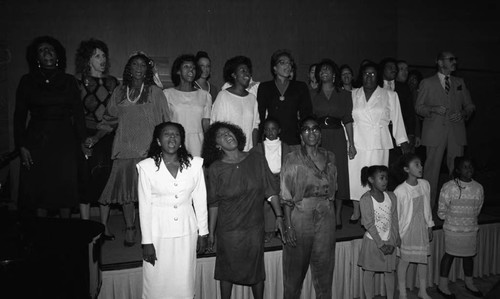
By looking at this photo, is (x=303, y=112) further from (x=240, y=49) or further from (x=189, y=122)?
(x=240, y=49)

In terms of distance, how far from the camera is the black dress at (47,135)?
12.7 feet

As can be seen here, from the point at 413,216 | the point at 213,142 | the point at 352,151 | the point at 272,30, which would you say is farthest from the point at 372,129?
the point at 272,30

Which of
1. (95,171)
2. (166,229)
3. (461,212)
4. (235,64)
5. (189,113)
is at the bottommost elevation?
(461,212)

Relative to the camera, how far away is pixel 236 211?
3.48 metres

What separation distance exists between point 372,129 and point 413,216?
0.97 metres

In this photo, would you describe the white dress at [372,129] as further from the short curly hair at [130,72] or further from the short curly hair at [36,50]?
the short curly hair at [36,50]

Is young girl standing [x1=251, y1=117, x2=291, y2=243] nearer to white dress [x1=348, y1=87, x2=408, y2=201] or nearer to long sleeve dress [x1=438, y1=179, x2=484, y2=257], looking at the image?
white dress [x1=348, y1=87, x2=408, y2=201]

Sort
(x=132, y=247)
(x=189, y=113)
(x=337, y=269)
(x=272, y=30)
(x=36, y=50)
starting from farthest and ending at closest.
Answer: (x=272, y=30)
(x=337, y=269)
(x=189, y=113)
(x=132, y=247)
(x=36, y=50)

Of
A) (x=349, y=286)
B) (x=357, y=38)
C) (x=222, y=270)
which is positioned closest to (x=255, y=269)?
(x=222, y=270)

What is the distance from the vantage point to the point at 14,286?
2396mm

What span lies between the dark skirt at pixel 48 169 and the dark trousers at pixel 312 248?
1841 millimetres

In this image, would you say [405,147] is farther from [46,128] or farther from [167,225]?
[46,128]

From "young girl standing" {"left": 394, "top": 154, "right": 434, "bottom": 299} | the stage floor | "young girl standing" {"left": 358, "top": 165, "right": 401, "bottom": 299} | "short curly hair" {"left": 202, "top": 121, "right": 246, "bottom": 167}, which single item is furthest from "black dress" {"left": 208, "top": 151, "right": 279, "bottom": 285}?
"young girl standing" {"left": 394, "top": 154, "right": 434, "bottom": 299}

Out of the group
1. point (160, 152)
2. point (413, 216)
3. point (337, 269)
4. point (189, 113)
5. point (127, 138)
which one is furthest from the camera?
point (337, 269)
